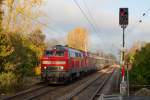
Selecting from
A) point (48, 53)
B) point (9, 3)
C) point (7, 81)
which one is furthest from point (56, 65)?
point (9, 3)

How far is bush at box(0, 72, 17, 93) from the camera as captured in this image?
26.5 meters

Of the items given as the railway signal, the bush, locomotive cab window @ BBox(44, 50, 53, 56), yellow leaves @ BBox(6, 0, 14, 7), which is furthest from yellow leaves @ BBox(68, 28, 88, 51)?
the railway signal

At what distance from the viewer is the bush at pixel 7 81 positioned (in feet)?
87.0

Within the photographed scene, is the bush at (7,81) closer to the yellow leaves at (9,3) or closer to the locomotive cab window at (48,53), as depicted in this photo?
the locomotive cab window at (48,53)

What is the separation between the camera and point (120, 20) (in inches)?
882

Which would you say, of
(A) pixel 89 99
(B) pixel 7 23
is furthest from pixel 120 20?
(B) pixel 7 23

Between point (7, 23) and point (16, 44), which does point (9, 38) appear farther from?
point (7, 23)

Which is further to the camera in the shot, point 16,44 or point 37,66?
point 37,66

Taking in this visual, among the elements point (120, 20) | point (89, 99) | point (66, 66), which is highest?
point (120, 20)

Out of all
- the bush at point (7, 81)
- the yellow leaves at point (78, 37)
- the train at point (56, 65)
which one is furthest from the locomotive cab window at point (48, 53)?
the yellow leaves at point (78, 37)

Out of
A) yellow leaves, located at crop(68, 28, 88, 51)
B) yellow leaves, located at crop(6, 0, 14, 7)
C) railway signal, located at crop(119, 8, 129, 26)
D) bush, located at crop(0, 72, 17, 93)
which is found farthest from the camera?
yellow leaves, located at crop(68, 28, 88, 51)

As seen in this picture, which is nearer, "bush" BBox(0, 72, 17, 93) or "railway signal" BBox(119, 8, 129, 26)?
"railway signal" BBox(119, 8, 129, 26)

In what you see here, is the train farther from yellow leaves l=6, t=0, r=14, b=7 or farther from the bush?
yellow leaves l=6, t=0, r=14, b=7

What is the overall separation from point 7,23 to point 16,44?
7.79 meters
